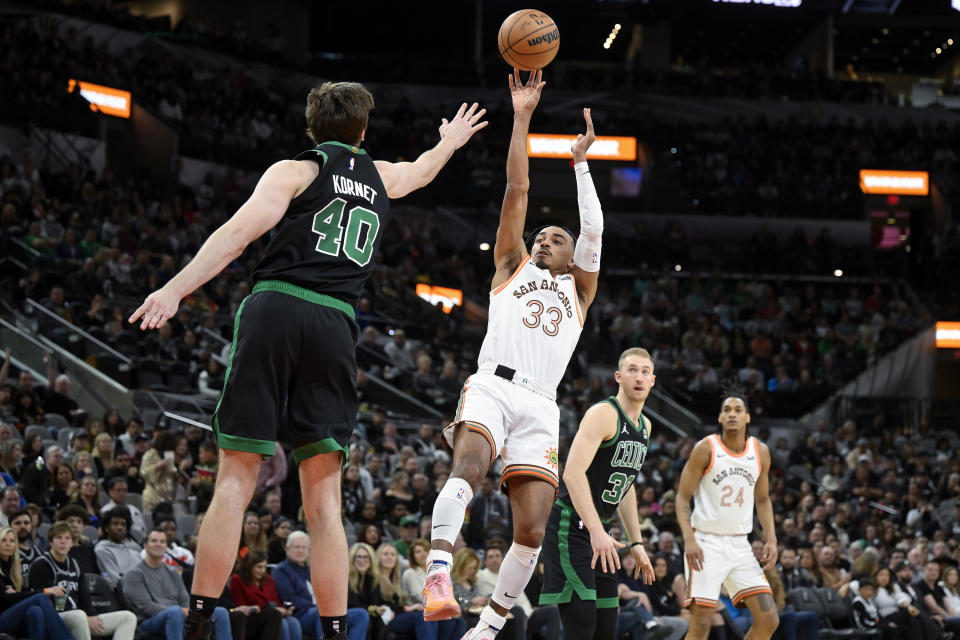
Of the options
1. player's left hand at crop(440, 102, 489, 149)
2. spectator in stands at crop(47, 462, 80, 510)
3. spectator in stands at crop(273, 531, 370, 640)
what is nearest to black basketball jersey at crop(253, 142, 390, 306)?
player's left hand at crop(440, 102, 489, 149)

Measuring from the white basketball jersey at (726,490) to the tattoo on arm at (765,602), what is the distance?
539 mm

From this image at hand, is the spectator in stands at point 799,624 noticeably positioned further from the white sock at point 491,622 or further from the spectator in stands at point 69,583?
the white sock at point 491,622

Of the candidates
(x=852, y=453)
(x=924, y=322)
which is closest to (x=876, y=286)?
(x=924, y=322)

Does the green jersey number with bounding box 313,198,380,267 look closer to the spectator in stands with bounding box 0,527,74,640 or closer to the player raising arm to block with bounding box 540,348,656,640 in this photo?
the player raising arm to block with bounding box 540,348,656,640

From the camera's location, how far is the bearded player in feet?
19.8

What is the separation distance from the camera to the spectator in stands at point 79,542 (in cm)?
1062

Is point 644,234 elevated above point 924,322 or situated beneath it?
elevated above

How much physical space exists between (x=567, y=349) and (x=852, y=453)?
55.3 ft

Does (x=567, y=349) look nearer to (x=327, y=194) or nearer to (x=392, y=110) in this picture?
(x=327, y=194)

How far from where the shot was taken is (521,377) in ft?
20.6

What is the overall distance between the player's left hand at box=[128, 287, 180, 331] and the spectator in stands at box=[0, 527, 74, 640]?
6.17 metres

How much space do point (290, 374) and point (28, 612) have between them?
19.8 feet

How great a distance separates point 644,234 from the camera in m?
32.3

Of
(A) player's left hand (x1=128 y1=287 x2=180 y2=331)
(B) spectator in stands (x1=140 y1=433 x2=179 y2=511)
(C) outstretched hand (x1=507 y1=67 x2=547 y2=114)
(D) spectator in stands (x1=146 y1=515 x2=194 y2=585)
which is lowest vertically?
(D) spectator in stands (x1=146 y1=515 x2=194 y2=585)
